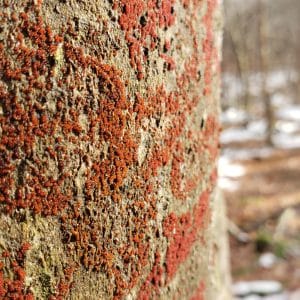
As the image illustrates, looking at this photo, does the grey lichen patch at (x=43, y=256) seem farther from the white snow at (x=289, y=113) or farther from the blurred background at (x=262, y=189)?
the white snow at (x=289, y=113)

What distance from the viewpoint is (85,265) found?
76 cm

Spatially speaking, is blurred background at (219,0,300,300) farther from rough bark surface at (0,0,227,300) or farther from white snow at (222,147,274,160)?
rough bark surface at (0,0,227,300)

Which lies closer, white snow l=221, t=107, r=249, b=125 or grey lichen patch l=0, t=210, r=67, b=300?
grey lichen patch l=0, t=210, r=67, b=300

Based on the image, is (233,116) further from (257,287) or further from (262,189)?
(257,287)

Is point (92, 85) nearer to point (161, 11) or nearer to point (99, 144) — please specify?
point (99, 144)

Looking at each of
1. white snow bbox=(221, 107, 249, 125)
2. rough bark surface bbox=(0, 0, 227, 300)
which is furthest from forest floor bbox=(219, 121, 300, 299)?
white snow bbox=(221, 107, 249, 125)

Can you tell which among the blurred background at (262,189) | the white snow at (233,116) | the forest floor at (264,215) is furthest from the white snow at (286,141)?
the white snow at (233,116)

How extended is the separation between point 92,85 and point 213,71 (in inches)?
18.1

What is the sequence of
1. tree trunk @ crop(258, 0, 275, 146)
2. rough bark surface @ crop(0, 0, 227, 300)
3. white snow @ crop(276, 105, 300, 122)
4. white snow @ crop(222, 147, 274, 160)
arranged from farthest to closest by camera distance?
1. white snow @ crop(276, 105, 300, 122)
2. tree trunk @ crop(258, 0, 275, 146)
3. white snow @ crop(222, 147, 274, 160)
4. rough bark surface @ crop(0, 0, 227, 300)

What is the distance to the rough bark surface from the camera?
67 cm

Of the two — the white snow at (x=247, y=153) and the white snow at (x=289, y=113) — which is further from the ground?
the white snow at (x=289, y=113)

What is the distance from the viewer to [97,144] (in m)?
0.75

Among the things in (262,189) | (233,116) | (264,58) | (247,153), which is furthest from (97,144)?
(233,116)

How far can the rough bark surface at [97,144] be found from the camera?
2.20ft
